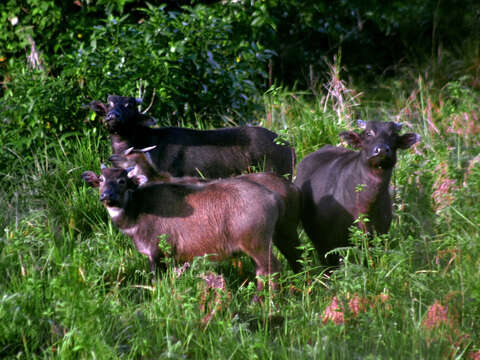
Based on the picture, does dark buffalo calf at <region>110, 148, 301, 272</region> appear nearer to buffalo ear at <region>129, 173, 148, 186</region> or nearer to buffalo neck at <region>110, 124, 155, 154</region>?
buffalo ear at <region>129, 173, 148, 186</region>

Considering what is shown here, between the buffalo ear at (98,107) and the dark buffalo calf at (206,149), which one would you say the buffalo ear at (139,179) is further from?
the buffalo ear at (98,107)

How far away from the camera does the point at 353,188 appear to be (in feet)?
18.7

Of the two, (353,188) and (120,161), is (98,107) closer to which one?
(120,161)

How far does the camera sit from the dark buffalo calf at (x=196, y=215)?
5250 mm

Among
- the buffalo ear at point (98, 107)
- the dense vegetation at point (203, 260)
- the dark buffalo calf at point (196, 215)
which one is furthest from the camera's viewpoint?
the buffalo ear at point (98, 107)

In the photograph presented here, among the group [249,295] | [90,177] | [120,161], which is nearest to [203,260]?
[249,295]

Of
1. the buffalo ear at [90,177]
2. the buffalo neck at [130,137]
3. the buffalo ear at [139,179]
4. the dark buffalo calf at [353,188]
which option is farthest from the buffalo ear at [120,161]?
the dark buffalo calf at [353,188]

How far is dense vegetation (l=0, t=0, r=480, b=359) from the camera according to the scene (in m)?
4.21

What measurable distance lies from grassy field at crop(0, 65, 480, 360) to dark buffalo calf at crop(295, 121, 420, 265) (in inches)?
11.4

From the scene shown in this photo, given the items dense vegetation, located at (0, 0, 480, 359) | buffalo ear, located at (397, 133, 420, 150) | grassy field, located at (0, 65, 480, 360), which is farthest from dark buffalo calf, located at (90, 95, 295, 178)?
buffalo ear, located at (397, 133, 420, 150)

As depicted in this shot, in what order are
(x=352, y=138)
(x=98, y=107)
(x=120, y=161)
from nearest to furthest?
1. (x=352, y=138)
2. (x=120, y=161)
3. (x=98, y=107)

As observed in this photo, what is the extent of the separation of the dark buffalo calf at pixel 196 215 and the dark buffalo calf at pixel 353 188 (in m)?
0.60

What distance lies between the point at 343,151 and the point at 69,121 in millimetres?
3295

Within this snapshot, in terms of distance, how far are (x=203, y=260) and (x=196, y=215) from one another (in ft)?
2.31
